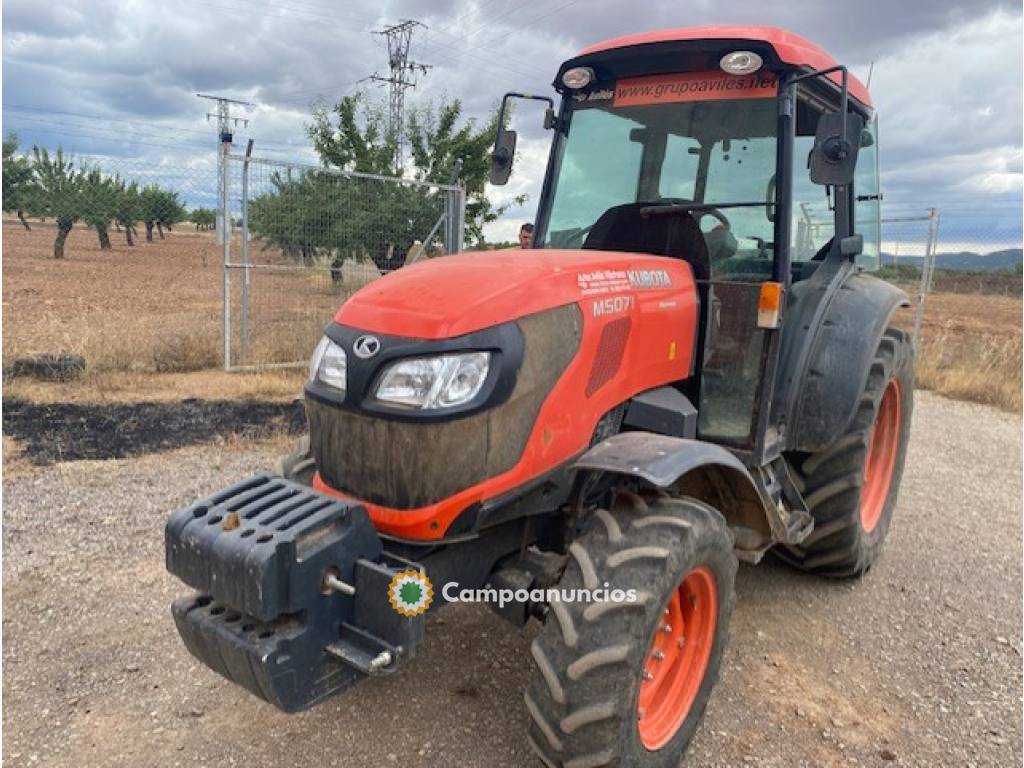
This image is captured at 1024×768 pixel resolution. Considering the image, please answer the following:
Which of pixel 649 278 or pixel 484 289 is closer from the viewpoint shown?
pixel 484 289

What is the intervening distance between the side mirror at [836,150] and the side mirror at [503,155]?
1516 millimetres

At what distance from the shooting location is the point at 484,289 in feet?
7.82

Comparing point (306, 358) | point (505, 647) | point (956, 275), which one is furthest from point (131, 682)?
point (956, 275)

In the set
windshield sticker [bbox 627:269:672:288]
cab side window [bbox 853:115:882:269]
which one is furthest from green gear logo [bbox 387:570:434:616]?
cab side window [bbox 853:115:882:269]

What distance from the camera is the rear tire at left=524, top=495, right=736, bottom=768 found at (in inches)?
84.7

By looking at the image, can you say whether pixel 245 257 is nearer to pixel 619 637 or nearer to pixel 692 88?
pixel 692 88

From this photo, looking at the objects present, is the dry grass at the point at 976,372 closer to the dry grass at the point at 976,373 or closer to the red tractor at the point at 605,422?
the dry grass at the point at 976,373

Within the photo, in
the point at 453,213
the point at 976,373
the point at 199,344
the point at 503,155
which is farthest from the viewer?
the point at 976,373

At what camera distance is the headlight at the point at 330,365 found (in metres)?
2.40

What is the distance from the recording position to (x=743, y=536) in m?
3.11

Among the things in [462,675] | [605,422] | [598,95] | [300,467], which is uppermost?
[598,95]

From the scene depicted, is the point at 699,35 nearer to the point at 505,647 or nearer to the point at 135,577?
the point at 505,647

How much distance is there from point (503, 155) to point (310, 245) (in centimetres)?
523

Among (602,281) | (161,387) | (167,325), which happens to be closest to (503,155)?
(602,281)
